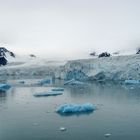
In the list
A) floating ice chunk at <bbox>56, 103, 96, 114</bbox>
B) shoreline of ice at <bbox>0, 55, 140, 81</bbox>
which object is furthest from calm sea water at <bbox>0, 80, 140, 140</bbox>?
shoreline of ice at <bbox>0, 55, 140, 81</bbox>

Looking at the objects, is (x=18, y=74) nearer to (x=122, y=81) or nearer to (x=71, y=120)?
(x=122, y=81)

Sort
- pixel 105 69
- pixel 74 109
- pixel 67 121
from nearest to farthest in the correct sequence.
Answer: pixel 67 121
pixel 74 109
pixel 105 69

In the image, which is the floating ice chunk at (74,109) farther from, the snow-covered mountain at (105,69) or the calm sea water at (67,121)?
the snow-covered mountain at (105,69)

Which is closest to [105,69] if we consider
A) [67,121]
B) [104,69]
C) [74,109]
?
[104,69]

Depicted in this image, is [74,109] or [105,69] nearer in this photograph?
[74,109]

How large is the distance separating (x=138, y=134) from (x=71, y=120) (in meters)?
2.38

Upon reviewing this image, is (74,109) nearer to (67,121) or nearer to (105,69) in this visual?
(67,121)

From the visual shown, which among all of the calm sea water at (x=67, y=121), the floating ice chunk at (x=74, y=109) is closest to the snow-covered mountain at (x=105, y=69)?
the calm sea water at (x=67, y=121)

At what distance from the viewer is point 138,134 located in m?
8.95

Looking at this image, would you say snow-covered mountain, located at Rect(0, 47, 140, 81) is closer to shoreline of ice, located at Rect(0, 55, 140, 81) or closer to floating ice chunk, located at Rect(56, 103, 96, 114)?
shoreline of ice, located at Rect(0, 55, 140, 81)

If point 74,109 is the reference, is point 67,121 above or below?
below

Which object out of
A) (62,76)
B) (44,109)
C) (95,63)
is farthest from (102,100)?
(62,76)

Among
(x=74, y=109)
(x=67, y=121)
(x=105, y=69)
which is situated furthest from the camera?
(x=105, y=69)

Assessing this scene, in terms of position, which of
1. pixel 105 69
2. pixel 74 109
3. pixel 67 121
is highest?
pixel 105 69
